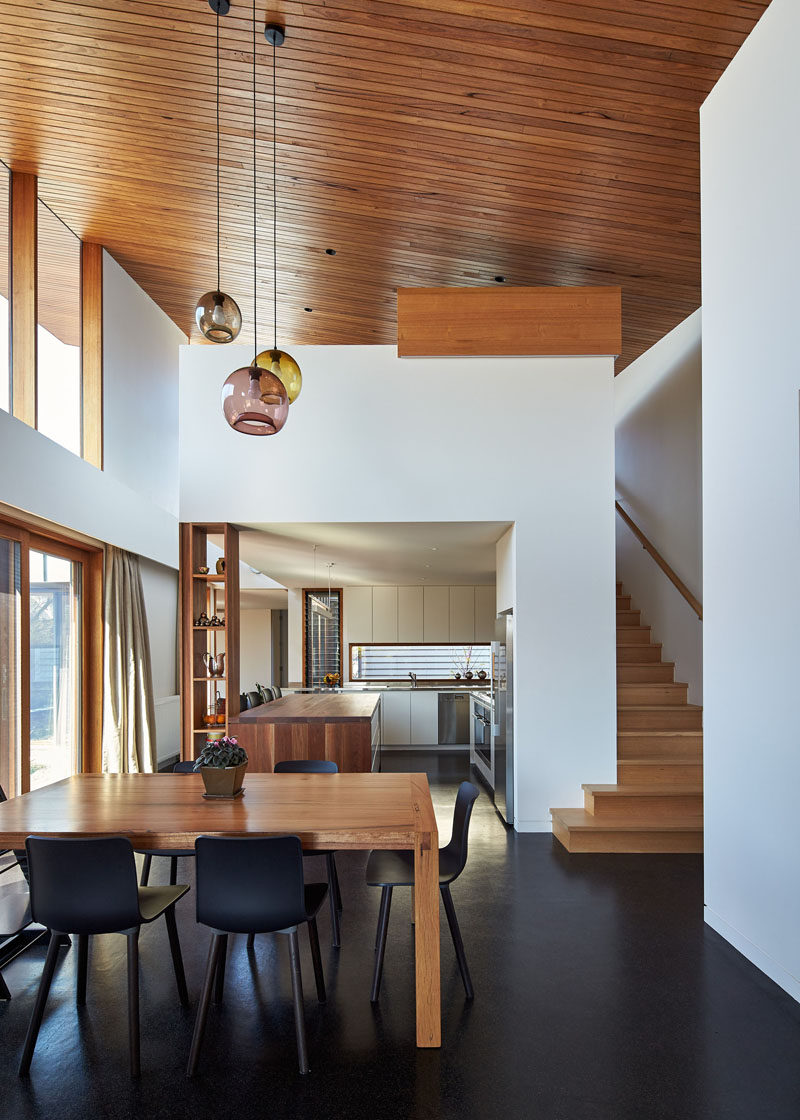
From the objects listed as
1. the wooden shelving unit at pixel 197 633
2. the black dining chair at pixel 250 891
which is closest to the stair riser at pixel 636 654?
the wooden shelving unit at pixel 197 633

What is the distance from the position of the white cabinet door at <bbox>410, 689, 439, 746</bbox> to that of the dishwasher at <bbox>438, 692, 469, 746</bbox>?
6 centimetres

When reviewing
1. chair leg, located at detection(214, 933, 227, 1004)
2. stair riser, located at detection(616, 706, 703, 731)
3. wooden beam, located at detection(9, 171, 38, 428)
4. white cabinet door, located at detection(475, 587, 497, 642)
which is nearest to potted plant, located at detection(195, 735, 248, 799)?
chair leg, located at detection(214, 933, 227, 1004)

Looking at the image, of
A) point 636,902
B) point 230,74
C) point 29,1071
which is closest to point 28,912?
point 29,1071

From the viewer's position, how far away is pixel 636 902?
3830 mm

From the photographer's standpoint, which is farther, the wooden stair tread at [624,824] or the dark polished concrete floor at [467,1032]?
the wooden stair tread at [624,824]

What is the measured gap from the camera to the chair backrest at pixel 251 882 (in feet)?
7.73

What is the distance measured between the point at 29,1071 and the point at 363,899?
189 centimetres

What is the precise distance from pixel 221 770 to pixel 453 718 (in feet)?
19.7

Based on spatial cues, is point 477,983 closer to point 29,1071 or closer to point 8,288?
point 29,1071

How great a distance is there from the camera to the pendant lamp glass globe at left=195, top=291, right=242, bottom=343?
2.95m

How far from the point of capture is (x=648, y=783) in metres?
5.07

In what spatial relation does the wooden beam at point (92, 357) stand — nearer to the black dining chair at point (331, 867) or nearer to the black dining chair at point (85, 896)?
the black dining chair at point (331, 867)

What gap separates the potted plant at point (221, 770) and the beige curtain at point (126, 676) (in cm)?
353

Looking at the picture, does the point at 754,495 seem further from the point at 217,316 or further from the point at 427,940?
the point at 217,316
